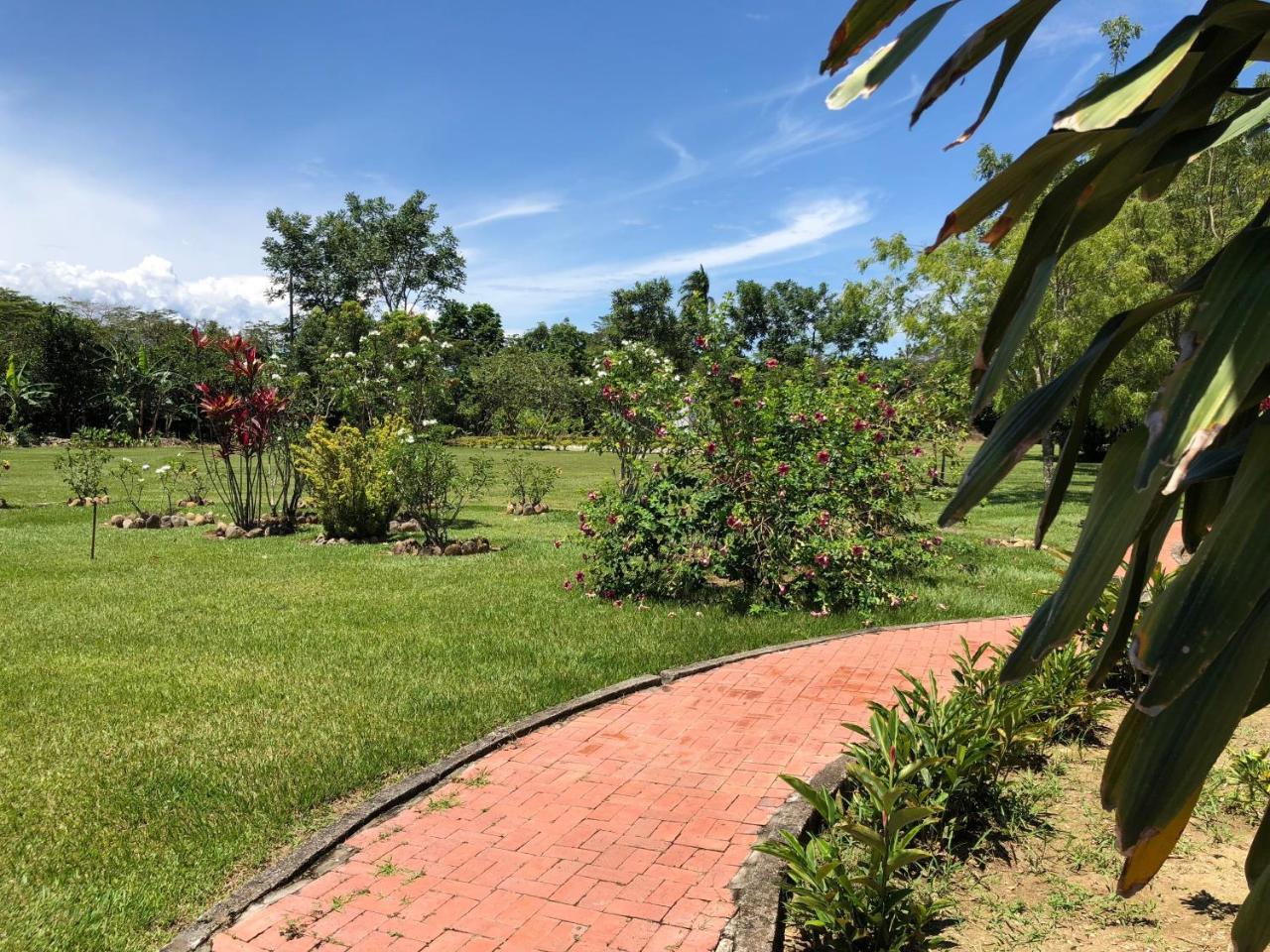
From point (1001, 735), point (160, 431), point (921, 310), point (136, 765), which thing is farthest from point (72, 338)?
point (1001, 735)

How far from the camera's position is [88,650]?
594 centimetres

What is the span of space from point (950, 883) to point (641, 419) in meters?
8.33

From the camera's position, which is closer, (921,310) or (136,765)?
(136,765)

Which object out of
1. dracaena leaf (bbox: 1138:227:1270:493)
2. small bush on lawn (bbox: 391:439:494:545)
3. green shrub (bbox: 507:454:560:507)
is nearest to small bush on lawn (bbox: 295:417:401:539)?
small bush on lawn (bbox: 391:439:494:545)

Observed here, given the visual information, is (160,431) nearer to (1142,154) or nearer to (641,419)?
(641,419)

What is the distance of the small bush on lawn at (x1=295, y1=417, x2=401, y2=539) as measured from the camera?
445 inches

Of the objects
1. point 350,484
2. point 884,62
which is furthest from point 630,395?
point 884,62

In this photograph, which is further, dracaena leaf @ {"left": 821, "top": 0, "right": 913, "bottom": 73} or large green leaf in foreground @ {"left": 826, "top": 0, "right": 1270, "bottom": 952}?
dracaena leaf @ {"left": 821, "top": 0, "right": 913, "bottom": 73}

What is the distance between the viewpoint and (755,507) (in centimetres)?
707

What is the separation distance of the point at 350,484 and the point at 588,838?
894 centimetres

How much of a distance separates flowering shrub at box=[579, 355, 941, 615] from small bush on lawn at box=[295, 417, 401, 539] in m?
4.58

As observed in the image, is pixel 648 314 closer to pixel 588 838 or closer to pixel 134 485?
pixel 134 485

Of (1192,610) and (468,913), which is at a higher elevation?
(1192,610)

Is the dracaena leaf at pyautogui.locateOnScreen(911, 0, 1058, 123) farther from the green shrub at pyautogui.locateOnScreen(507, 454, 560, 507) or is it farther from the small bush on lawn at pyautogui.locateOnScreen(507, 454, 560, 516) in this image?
the green shrub at pyautogui.locateOnScreen(507, 454, 560, 507)
